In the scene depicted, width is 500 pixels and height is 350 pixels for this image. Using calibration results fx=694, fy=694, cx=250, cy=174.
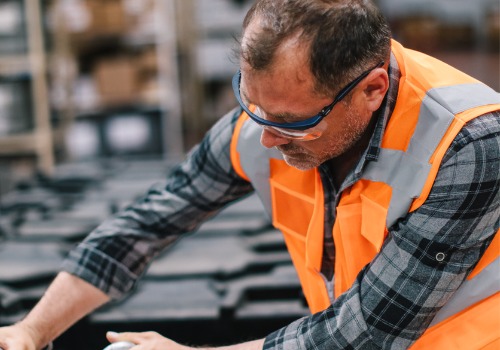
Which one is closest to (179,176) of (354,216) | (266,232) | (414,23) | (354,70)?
(354,216)

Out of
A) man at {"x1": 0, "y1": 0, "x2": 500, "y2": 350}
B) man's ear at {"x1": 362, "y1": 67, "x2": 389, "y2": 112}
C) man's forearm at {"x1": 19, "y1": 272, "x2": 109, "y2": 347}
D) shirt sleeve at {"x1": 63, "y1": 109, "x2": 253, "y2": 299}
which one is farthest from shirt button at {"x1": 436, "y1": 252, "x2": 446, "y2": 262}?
man's forearm at {"x1": 19, "y1": 272, "x2": 109, "y2": 347}

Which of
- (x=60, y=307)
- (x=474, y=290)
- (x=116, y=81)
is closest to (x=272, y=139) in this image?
(x=474, y=290)

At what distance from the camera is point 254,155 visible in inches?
51.2

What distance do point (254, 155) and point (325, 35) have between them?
1.20ft

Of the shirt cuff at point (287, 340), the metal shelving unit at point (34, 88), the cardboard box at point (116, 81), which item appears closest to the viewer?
the shirt cuff at point (287, 340)

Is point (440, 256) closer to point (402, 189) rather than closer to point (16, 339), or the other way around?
point (402, 189)

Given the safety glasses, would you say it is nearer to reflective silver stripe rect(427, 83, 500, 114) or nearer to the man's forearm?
reflective silver stripe rect(427, 83, 500, 114)

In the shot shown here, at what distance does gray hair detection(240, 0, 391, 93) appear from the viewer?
990 millimetres

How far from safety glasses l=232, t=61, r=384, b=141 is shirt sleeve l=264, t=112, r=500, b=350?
0.17 m

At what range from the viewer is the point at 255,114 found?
3.58 feet

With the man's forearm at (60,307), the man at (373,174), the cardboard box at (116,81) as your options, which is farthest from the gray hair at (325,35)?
the cardboard box at (116,81)

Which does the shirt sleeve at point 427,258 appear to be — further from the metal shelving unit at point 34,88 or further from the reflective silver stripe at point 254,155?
the metal shelving unit at point 34,88

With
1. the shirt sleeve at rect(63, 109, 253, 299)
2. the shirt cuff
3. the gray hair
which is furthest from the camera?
the shirt sleeve at rect(63, 109, 253, 299)

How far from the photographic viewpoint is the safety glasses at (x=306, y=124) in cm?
103
